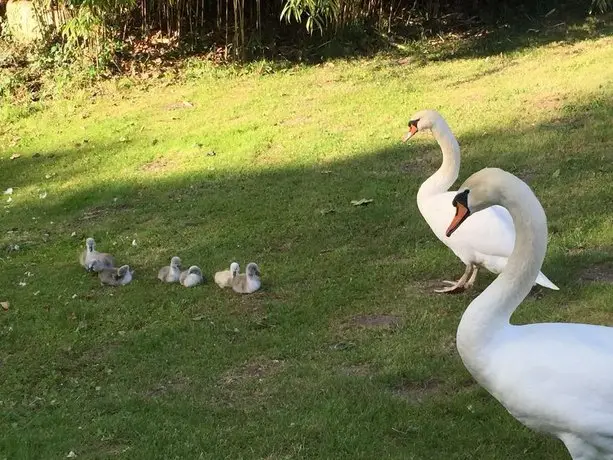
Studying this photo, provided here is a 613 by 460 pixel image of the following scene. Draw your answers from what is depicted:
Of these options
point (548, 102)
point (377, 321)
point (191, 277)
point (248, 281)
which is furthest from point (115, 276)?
point (548, 102)

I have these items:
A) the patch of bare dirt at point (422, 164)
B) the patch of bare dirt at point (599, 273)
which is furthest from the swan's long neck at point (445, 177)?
the patch of bare dirt at point (422, 164)

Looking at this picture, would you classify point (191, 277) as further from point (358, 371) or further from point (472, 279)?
point (472, 279)

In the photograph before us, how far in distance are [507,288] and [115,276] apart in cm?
370

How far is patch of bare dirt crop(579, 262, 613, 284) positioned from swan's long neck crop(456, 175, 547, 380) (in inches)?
89.0

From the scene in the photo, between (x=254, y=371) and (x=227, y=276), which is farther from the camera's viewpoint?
(x=227, y=276)

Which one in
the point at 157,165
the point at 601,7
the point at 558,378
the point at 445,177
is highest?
the point at 558,378

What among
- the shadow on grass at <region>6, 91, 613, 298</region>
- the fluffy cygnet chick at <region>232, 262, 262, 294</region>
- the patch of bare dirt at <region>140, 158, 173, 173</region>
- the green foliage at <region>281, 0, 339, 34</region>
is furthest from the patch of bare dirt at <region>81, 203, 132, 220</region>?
the green foliage at <region>281, 0, 339, 34</region>

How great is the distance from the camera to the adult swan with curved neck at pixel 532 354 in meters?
3.26

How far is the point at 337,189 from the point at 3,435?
176 inches

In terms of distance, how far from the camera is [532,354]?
3.35 m

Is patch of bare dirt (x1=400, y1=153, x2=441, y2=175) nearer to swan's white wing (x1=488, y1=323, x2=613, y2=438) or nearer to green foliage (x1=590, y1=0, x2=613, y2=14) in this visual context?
swan's white wing (x1=488, y1=323, x2=613, y2=438)

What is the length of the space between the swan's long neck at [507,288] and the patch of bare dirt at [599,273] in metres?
2.26

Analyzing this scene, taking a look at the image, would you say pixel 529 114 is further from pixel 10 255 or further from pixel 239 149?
pixel 10 255

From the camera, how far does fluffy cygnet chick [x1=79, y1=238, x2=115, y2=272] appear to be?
261 inches
